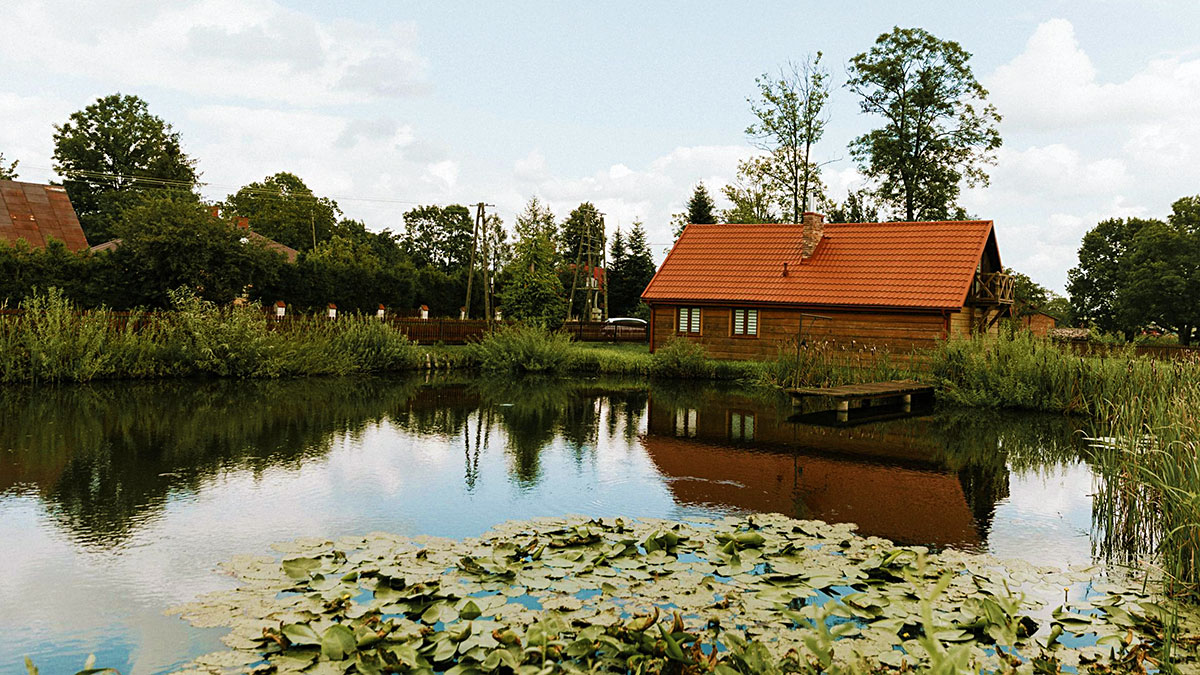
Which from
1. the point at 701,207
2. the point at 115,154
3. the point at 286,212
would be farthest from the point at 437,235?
the point at 701,207

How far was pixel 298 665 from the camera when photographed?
4551mm

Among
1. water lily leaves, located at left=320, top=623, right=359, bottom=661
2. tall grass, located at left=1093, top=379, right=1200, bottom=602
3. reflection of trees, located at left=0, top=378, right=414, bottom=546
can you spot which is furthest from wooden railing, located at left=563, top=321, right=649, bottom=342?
water lily leaves, located at left=320, top=623, right=359, bottom=661

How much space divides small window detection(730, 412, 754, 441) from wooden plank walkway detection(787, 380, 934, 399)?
133cm

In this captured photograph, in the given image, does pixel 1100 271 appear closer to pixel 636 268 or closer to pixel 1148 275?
pixel 1148 275

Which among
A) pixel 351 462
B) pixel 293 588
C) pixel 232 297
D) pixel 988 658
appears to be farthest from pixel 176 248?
pixel 988 658

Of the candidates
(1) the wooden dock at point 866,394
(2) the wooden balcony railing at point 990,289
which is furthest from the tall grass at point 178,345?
(2) the wooden balcony railing at point 990,289

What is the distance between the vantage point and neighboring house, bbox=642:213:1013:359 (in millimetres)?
25953

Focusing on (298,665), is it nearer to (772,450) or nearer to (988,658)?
(988,658)

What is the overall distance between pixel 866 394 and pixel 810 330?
33.6 ft

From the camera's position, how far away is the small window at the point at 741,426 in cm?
1380

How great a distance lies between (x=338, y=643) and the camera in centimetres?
462

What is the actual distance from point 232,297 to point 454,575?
23.4 metres

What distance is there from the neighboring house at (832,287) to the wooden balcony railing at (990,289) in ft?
0.11

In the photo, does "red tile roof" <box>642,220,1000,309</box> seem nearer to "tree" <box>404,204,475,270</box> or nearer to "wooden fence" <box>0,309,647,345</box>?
"wooden fence" <box>0,309,647,345</box>
